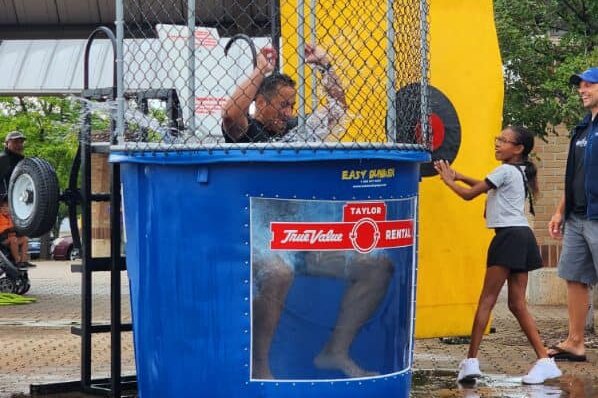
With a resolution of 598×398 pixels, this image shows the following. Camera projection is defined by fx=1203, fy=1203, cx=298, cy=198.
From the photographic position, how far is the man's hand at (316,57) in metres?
5.91

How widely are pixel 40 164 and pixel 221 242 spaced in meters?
1.96

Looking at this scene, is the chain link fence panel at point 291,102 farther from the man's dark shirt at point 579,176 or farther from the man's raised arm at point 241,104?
the man's dark shirt at point 579,176

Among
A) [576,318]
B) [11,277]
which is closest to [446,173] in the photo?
[576,318]

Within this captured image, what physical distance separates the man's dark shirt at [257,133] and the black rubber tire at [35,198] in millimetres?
1469

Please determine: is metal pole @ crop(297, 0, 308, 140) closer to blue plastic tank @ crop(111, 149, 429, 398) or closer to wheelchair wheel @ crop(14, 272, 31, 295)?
blue plastic tank @ crop(111, 149, 429, 398)

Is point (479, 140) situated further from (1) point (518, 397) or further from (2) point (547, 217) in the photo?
(2) point (547, 217)

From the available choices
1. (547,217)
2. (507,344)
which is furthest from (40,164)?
(547,217)

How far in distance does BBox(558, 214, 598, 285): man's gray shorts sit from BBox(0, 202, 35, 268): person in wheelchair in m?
7.54

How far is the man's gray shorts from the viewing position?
8453 millimetres

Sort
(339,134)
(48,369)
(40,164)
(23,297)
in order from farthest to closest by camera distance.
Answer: (23,297) → (48,369) → (40,164) → (339,134)

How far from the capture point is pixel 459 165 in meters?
8.64

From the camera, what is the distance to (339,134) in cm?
592

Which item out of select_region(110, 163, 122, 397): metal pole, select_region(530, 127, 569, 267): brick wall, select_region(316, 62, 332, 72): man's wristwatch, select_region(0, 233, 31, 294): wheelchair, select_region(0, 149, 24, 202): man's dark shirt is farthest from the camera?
select_region(530, 127, 569, 267): brick wall

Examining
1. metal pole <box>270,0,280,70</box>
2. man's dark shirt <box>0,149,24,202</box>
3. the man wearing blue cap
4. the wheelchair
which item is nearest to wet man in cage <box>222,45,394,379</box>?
metal pole <box>270,0,280,70</box>
